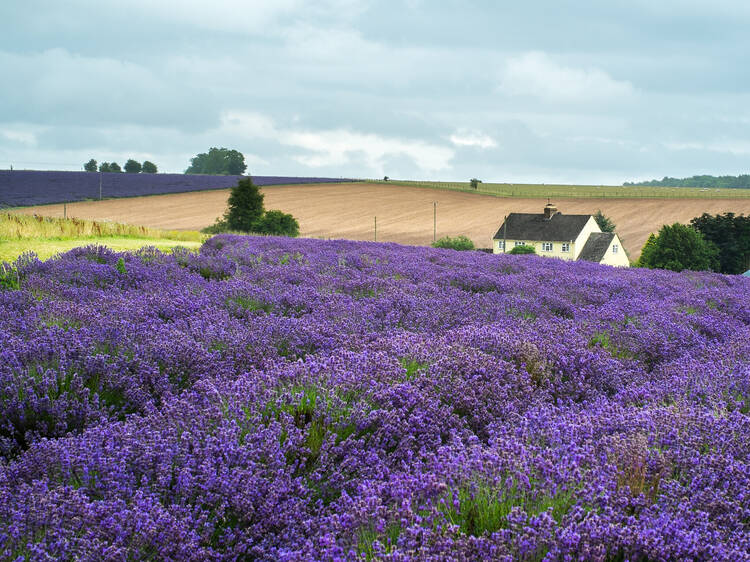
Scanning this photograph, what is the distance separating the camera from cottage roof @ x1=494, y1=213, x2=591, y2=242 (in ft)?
170

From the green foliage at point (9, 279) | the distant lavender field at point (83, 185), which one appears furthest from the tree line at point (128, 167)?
the green foliage at point (9, 279)

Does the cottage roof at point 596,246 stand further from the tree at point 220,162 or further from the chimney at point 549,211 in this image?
the tree at point 220,162

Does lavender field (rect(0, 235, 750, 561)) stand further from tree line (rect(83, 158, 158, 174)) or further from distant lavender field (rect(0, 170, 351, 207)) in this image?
tree line (rect(83, 158, 158, 174))

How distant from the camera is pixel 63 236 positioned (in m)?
14.5

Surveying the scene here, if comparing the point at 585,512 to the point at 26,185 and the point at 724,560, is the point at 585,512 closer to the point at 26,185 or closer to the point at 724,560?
the point at 724,560

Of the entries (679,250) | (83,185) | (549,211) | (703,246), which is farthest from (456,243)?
(83,185)

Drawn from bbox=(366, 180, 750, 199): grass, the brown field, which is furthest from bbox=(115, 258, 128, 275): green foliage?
bbox=(366, 180, 750, 199): grass

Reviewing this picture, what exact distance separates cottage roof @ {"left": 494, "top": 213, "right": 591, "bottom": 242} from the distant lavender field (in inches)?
1305

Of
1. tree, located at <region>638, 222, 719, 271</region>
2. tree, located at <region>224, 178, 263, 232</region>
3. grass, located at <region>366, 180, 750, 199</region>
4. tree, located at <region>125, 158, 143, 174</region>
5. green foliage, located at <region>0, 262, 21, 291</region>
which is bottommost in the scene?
tree, located at <region>638, 222, 719, 271</region>

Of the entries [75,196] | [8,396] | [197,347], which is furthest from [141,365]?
[75,196]

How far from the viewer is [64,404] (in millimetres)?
3045

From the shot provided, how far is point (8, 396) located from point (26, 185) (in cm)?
6730

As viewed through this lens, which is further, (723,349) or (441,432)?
(723,349)

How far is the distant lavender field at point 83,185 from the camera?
5512cm
